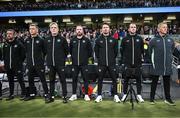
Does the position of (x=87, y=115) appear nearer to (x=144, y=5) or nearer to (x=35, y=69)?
(x=35, y=69)

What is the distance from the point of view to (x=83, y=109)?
25.3 feet

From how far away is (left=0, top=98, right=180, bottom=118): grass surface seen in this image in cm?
724

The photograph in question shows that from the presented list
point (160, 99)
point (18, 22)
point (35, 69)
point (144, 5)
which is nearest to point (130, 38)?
point (160, 99)

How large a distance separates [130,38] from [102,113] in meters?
2.06

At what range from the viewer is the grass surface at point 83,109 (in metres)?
7.24

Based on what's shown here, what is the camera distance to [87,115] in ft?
23.5

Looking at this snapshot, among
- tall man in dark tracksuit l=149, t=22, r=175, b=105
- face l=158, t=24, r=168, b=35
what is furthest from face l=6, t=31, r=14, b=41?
face l=158, t=24, r=168, b=35

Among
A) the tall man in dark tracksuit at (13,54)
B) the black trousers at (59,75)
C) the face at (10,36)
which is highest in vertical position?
the face at (10,36)

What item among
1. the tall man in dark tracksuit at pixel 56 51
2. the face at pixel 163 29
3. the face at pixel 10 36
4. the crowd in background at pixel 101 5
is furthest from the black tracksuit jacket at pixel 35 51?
the crowd in background at pixel 101 5

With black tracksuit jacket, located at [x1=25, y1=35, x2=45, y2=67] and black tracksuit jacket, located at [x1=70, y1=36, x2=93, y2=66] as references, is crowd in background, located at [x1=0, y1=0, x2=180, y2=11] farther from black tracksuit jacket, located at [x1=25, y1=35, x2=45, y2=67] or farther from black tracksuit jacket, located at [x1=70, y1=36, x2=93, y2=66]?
black tracksuit jacket, located at [x1=25, y1=35, x2=45, y2=67]

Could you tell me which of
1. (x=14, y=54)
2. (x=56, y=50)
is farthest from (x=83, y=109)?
(x=14, y=54)

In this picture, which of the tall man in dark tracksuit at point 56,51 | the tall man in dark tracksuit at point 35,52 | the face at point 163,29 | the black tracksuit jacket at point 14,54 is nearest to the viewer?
the face at point 163,29

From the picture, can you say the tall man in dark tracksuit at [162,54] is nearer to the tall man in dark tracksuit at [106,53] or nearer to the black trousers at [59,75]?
the tall man in dark tracksuit at [106,53]

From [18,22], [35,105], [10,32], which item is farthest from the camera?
[18,22]
